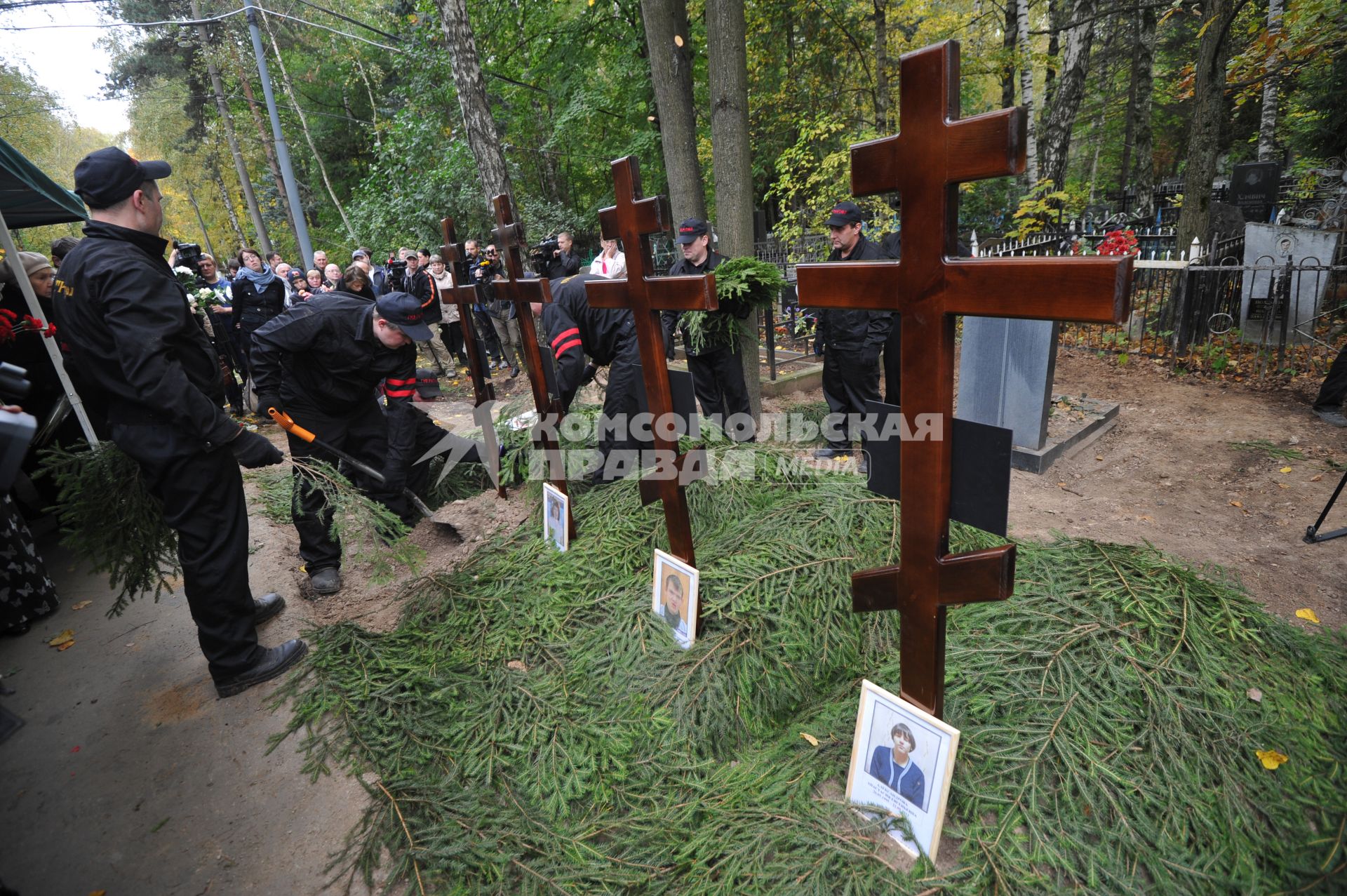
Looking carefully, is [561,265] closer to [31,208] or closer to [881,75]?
[31,208]

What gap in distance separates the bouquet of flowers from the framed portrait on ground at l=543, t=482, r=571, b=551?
3.46 meters

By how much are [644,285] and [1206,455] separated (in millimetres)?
5192

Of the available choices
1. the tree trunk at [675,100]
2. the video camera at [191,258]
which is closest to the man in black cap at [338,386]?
the tree trunk at [675,100]

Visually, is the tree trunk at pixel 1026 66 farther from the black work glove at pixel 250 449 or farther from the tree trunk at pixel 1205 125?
the black work glove at pixel 250 449

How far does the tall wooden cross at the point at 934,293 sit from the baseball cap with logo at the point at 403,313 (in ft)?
9.06

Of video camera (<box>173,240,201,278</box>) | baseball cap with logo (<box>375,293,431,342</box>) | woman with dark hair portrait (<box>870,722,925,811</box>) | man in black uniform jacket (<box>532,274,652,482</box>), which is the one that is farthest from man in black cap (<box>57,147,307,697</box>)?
video camera (<box>173,240,201,278</box>)

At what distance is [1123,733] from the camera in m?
1.73

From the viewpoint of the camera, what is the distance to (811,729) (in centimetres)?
214

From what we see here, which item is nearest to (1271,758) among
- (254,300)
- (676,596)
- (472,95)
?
(676,596)

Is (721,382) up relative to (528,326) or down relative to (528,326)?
down

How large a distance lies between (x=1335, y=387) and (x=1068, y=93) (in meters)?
6.42

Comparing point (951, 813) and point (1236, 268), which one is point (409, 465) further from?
point (1236, 268)

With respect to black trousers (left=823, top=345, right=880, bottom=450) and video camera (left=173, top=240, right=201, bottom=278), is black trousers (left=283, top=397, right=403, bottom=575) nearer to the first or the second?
black trousers (left=823, top=345, right=880, bottom=450)

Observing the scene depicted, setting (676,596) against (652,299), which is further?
(676,596)
